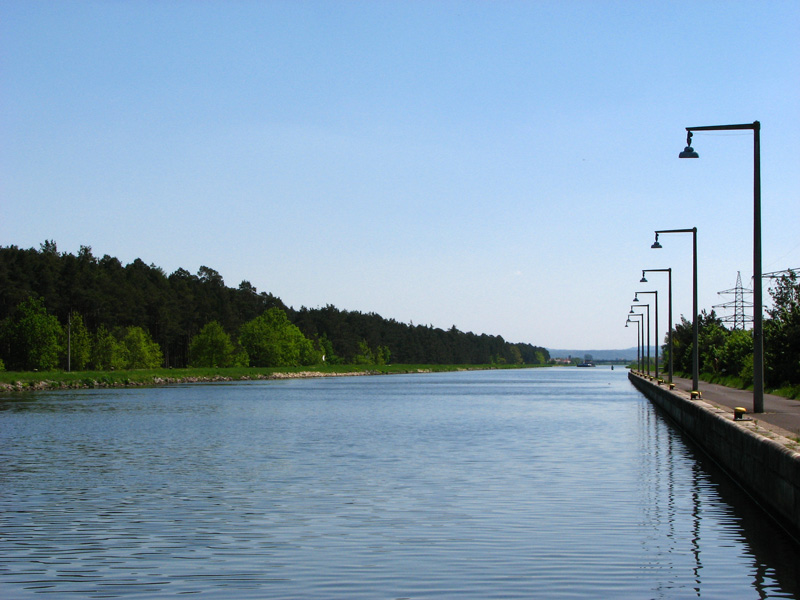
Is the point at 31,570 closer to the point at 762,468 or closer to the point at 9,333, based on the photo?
the point at 762,468

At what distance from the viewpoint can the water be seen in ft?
38.7

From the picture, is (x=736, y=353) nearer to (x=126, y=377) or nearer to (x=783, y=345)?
(x=783, y=345)

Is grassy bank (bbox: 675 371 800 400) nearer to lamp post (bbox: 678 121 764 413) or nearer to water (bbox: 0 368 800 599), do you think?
water (bbox: 0 368 800 599)

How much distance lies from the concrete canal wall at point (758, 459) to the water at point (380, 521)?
460mm

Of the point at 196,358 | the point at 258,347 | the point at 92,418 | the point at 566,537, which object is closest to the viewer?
the point at 566,537

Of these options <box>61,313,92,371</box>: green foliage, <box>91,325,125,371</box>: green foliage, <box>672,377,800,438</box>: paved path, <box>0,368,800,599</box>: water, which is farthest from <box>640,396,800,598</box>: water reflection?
<box>91,325,125,371</box>: green foliage

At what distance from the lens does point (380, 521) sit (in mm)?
16406

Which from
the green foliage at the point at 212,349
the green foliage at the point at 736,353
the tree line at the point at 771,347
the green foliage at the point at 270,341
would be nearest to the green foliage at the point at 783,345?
the tree line at the point at 771,347

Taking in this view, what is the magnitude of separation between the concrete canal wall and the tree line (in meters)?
14.4

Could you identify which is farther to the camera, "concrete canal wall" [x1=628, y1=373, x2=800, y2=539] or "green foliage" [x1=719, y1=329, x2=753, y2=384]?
"green foliage" [x1=719, y1=329, x2=753, y2=384]

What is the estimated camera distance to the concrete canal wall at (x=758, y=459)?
569 inches

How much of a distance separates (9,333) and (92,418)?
67743 millimetres

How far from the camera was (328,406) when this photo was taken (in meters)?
60.6

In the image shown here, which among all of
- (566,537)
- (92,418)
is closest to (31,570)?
(566,537)
